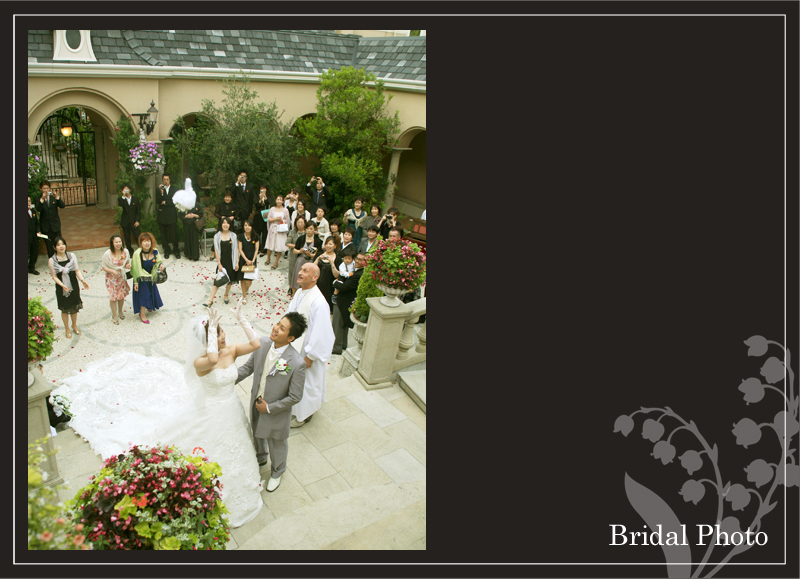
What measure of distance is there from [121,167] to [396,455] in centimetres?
1096

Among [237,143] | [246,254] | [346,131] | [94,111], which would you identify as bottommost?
[246,254]

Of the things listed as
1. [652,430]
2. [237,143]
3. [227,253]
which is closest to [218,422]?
[652,430]

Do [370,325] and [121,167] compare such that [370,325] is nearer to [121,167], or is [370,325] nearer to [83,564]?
[83,564]

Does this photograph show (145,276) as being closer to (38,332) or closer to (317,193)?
(38,332)

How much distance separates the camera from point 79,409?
6785 mm

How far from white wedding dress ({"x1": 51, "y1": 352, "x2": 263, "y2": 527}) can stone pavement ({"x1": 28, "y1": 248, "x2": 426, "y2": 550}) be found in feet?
0.64

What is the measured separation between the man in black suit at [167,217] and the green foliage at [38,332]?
23.9 feet

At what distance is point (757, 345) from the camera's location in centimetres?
278

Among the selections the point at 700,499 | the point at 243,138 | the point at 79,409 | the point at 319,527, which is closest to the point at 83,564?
the point at 319,527

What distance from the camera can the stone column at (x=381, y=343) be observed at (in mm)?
7008

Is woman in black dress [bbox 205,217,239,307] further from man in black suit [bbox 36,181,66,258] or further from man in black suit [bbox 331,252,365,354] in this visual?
man in black suit [bbox 36,181,66,258]

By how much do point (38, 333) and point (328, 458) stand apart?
103 inches

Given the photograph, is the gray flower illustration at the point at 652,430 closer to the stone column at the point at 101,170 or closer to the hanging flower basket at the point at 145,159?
the hanging flower basket at the point at 145,159

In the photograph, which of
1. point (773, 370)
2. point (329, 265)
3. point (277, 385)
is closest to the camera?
point (773, 370)
